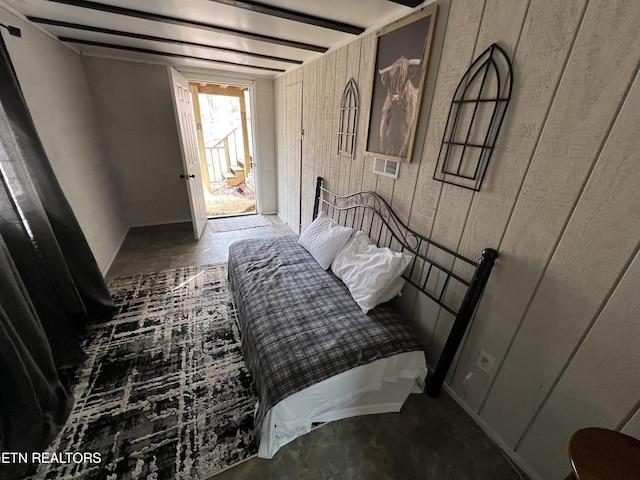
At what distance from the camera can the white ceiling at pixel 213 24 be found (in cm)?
160

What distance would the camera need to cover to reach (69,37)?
2.44 metres

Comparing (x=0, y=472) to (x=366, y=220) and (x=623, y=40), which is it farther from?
(x=623, y=40)

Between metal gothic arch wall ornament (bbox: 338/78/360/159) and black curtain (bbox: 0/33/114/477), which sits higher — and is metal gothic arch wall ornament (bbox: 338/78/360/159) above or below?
above

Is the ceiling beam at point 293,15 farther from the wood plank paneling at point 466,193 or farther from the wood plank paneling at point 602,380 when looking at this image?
the wood plank paneling at point 602,380

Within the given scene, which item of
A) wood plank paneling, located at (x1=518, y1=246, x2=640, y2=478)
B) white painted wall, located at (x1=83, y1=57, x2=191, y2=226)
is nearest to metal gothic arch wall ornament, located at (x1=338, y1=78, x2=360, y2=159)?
wood plank paneling, located at (x1=518, y1=246, x2=640, y2=478)

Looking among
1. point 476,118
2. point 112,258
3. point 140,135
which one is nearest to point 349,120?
point 476,118

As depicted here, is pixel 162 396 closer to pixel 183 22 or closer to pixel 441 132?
pixel 441 132

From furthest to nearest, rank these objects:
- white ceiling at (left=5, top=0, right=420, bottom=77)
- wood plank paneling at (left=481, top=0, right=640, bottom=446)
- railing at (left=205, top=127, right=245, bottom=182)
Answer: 1. railing at (left=205, top=127, right=245, bottom=182)
2. white ceiling at (left=5, top=0, right=420, bottom=77)
3. wood plank paneling at (left=481, top=0, right=640, bottom=446)

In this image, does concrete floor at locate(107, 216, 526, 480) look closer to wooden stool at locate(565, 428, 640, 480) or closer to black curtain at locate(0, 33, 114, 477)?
wooden stool at locate(565, 428, 640, 480)

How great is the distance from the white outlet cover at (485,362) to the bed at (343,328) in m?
0.13

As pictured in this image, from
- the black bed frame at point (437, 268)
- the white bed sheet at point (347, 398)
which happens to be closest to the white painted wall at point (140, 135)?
the black bed frame at point (437, 268)

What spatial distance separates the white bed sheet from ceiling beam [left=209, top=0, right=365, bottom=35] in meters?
2.15

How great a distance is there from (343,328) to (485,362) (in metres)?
0.76

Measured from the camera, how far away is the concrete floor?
122 centimetres
